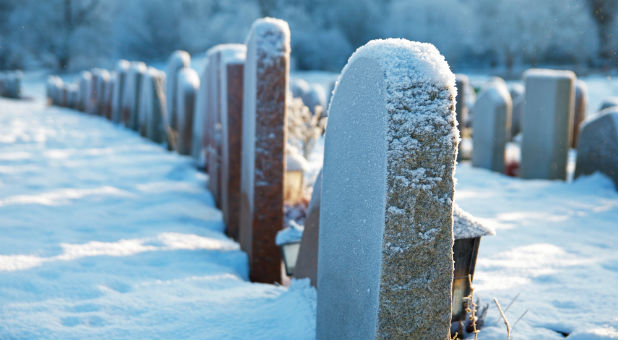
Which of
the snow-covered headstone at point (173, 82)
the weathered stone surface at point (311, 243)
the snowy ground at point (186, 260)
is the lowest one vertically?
the snowy ground at point (186, 260)

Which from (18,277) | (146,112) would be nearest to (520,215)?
(18,277)

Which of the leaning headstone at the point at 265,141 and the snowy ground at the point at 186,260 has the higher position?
the leaning headstone at the point at 265,141

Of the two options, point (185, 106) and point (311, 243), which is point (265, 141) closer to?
point (311, 243)

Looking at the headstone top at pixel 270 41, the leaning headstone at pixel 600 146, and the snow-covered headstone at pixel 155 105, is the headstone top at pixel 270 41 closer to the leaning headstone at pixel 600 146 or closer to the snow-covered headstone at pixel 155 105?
the leaning headstone at pixel 600 146

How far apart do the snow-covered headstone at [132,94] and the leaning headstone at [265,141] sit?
21.7ft

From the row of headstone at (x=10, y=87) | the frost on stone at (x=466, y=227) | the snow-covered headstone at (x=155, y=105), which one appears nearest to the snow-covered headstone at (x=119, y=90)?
the snow-covered headstone at (x=155, y=105)

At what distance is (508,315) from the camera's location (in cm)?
264

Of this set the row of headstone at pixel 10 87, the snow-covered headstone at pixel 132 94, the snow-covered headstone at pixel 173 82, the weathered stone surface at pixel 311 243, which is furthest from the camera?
the row of headstone at pixel 10 87

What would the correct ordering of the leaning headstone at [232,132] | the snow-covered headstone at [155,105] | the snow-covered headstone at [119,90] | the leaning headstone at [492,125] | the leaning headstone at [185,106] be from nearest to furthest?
the leaning headstone at [232,132], the leaning headstone at [185,106], the leaning headstone at [492,125], the snow-covered headstone at [155,105], the snow-covered headstone at [119,90]

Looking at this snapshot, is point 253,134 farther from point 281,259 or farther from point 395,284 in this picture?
point 395,284

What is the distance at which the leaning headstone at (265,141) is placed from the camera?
3.41 meters

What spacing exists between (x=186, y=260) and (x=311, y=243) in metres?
1.05

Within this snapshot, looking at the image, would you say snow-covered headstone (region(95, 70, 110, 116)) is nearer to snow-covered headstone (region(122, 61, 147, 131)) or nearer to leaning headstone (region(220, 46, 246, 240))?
snow-covered headstone (region(122, 61, 147, 131))

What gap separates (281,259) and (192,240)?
28.5 inches
